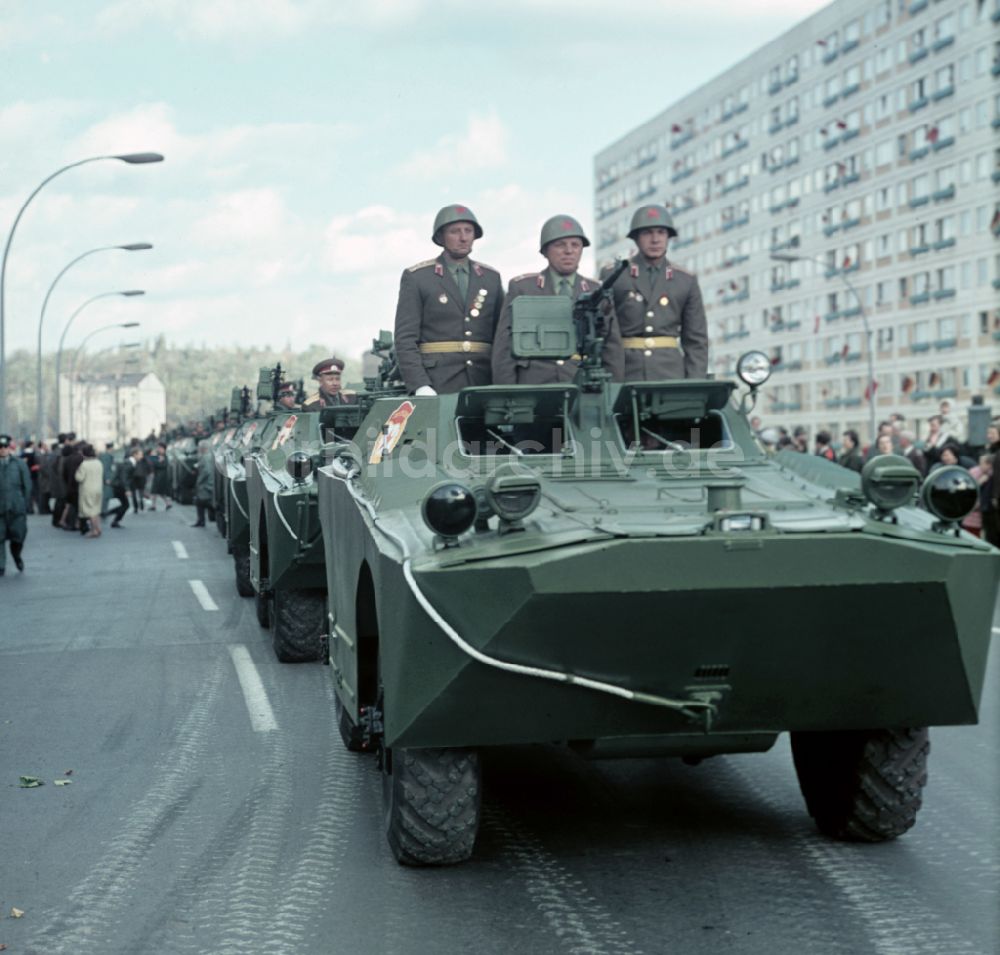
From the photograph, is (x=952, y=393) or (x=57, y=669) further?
(x=952, y=393)

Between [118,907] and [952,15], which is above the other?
[952,15]

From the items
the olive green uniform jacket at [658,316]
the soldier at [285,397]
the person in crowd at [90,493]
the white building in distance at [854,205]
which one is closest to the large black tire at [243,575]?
the soldier at [285,397]

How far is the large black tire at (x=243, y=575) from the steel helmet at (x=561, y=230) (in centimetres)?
751

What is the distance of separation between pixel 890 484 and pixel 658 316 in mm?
4239

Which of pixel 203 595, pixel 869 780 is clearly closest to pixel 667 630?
pixel 869 780

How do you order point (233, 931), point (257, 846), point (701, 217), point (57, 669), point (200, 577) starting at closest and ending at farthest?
point (233, 931), point (257, 846), point (57, 669), point (200, 577), point (701, 217)

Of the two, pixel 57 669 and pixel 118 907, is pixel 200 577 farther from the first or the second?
pixel 118 907

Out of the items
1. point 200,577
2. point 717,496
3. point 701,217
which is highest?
point 701,217

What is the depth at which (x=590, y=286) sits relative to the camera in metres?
9.78

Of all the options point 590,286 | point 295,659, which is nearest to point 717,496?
point 590,286

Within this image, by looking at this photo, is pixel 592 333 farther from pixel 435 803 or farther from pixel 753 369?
pixel 435 803

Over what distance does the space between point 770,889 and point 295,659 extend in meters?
6.50

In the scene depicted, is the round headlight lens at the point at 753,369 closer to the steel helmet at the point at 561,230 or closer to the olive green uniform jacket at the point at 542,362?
the olive green uniform jacket at the point at 542,362

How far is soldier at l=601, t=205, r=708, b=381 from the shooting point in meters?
9.98
